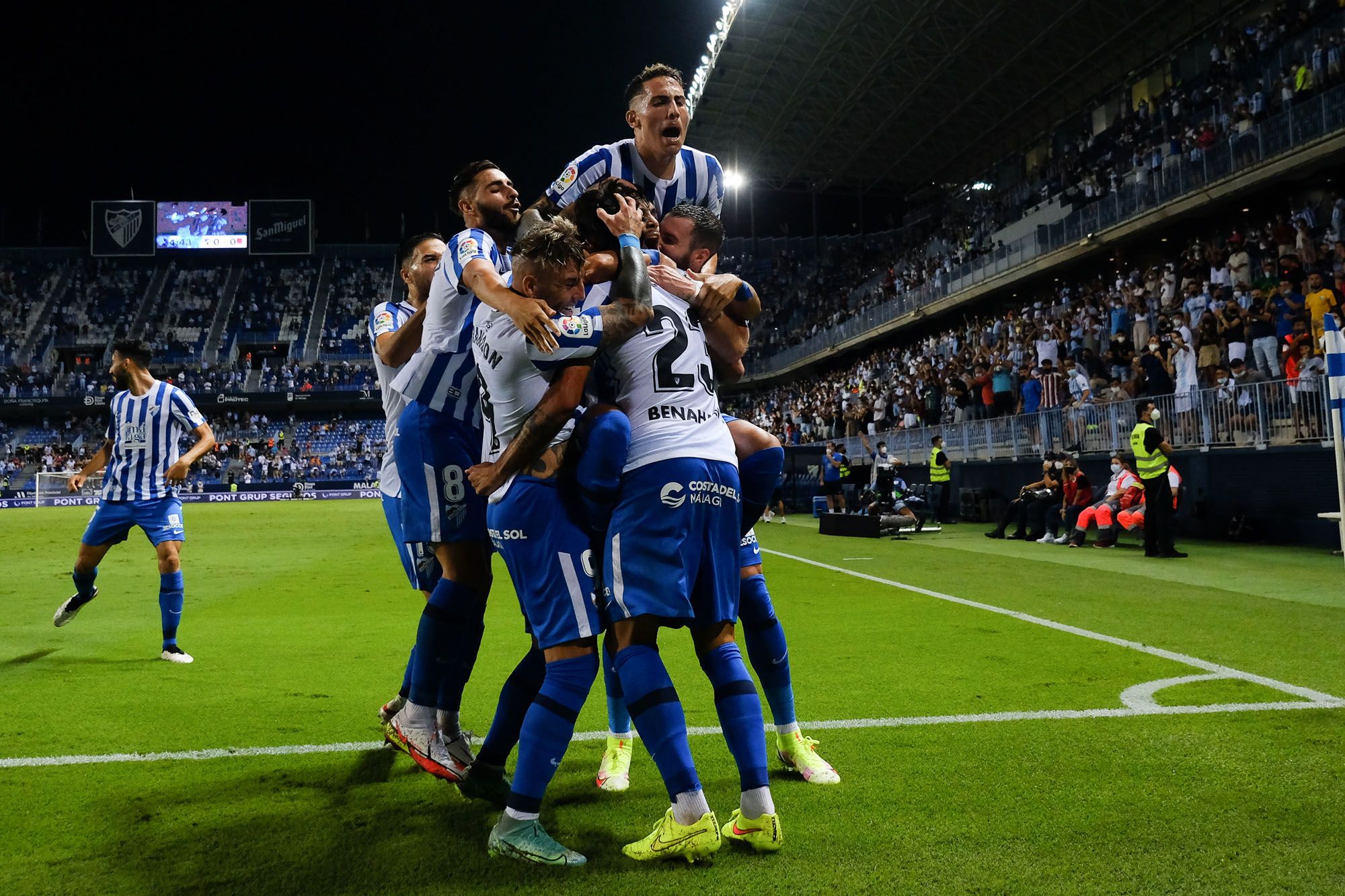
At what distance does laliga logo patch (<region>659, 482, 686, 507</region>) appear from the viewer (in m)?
3.02

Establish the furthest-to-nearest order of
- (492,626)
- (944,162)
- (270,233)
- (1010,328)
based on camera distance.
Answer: (270,233)
(944,162)
(1010,328)
(492,626)

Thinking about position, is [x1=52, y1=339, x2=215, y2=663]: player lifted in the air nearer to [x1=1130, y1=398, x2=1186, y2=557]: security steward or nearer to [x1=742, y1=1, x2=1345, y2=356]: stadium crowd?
[x1=1130, y1=398, x2=1186, y2=557]: security steward

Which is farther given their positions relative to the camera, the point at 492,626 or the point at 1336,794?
the point at 492,626

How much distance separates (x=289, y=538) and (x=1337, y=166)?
23059mm

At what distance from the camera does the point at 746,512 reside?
12.0ft

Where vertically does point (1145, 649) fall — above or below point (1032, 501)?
below

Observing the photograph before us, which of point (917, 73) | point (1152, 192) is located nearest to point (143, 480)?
point (1152, 192)

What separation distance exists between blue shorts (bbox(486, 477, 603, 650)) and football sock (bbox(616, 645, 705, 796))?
187mm

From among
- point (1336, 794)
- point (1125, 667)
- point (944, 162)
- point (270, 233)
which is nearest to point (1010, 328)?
point (944, 162)

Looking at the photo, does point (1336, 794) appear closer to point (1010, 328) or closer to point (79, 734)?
point (79, 734)

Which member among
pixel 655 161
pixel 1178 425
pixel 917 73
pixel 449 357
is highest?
pixel 917 73

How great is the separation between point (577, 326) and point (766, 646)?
160 cm

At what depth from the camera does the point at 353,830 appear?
10.5 feet

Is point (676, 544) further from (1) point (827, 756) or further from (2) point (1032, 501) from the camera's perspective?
(2) point (1032, 501)
